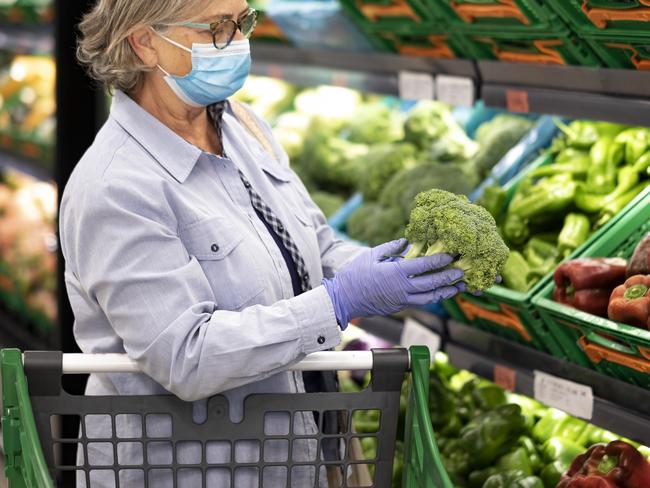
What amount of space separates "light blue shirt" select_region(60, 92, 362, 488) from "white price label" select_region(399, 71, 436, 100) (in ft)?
3.19

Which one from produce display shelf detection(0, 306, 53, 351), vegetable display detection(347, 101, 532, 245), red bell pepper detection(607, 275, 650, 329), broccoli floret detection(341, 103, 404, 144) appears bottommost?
produce display shelf detection(0, 306, 53, 351)

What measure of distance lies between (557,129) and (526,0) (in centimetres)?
85

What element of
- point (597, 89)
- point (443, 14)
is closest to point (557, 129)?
point (443, 14)

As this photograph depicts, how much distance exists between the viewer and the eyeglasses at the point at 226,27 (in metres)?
2.10

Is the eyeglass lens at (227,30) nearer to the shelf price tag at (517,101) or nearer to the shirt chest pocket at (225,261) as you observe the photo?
the shirt chest pocket at (225,261)

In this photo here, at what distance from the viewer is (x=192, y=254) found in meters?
2.01

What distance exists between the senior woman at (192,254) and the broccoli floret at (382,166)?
141 centimetres

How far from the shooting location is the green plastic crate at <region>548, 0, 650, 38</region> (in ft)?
7.09

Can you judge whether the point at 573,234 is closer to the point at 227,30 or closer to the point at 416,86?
the point at 416,86

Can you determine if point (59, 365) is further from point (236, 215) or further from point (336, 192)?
point (336, 192)

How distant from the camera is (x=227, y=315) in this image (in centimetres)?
189

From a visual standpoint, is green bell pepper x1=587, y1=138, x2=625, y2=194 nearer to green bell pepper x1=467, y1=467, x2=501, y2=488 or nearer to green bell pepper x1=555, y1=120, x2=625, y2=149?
green bell pepper x1=555, y1=120, x2=625, y2=149

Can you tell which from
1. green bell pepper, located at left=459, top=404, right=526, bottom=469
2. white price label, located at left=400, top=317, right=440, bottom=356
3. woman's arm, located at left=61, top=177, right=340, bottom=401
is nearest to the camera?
woman's arm, located at left=61, top=177, right=340, bottom=401

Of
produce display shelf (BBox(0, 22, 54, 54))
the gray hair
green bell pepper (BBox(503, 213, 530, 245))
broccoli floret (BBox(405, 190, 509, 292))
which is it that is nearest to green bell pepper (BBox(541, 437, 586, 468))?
green bell pepper (BBox(503, 213, 530, 245))
